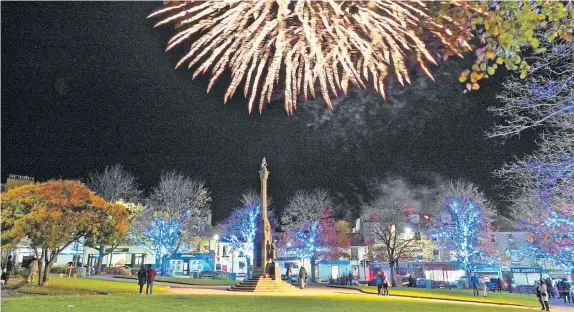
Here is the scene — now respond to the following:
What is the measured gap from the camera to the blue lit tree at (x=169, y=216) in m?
49.3

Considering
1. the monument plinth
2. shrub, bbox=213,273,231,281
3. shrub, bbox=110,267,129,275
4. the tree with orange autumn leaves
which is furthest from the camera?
shrub, bbox=213,273,231,281

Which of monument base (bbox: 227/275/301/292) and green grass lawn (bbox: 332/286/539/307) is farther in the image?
monument base (bbox: 227/275/301/292)

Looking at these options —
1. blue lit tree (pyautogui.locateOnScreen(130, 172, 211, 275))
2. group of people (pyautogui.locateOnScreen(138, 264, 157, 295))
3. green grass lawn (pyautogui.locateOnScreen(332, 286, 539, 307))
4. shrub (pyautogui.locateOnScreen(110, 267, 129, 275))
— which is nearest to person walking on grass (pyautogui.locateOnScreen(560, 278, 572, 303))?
green grass lawn (pyautogui.locateOnScreen(332, 286, 539, 307))

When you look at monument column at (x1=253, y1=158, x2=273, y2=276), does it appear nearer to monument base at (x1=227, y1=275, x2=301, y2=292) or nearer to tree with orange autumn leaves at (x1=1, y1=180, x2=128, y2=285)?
monument base at (x1=227, y1=275, x2=301, y2=292)

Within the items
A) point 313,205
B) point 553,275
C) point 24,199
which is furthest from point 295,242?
point 24,199

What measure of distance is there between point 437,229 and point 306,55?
5471cm

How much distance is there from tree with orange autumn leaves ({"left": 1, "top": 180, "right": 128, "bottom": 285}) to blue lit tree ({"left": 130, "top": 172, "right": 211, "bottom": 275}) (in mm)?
25236

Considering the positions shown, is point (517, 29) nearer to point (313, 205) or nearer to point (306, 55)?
point (306, 55)

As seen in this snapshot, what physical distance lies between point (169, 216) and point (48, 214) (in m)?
29.0

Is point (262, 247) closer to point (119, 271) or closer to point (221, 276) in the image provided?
point (221, 276)

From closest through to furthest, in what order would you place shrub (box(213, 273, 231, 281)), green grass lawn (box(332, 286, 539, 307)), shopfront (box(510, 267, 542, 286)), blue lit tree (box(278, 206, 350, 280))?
1. green grass lawn (box(332, 286, 539, 307))
2. shrub (box(213, 273, 231, 281))
3. shopfront (box(510, 267, 542, 286))
4. blue lit tree (box(278, 206, 350, 280))

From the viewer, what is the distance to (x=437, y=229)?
5519cm

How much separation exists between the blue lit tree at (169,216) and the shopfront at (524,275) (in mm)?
41773

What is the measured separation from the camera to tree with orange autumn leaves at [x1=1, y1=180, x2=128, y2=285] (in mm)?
20797
